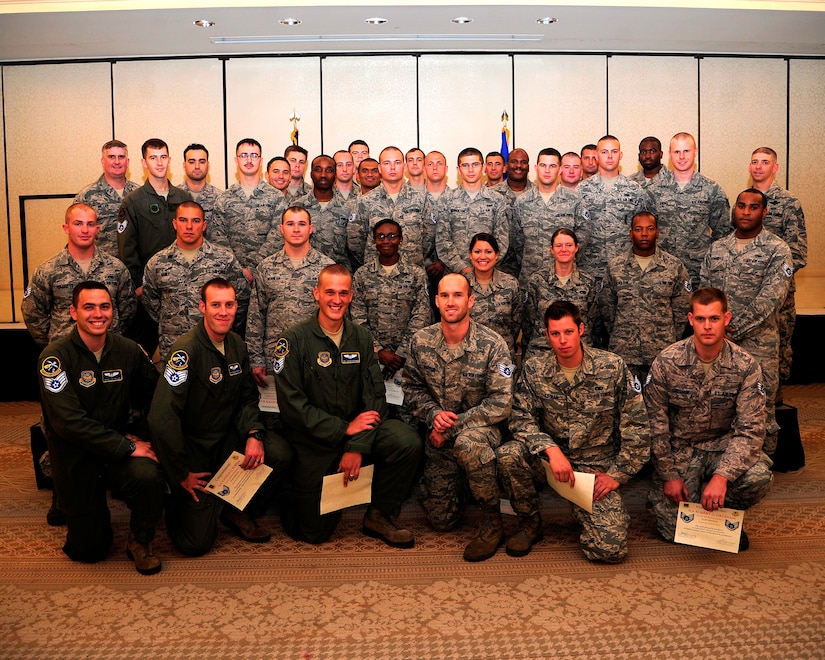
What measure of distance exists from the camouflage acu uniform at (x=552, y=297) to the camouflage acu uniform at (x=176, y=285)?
2039 millimetres

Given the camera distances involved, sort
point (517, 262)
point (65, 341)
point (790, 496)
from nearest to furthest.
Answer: point (65, 341)
point (790, 496)
point (517, 262)

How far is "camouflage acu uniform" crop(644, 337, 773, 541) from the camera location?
3.76 meters

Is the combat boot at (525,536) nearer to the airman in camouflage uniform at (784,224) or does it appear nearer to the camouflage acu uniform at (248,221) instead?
the camouflage acu uniform at (248,221)

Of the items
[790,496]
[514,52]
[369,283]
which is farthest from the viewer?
[514,52]

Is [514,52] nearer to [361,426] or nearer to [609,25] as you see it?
[609,25]

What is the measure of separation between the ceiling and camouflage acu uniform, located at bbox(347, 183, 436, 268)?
1.92 m

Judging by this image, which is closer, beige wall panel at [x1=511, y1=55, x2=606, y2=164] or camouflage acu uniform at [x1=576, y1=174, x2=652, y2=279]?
camouflage acu uniform at [x1=576, y1=174, x2=652, y2=279]

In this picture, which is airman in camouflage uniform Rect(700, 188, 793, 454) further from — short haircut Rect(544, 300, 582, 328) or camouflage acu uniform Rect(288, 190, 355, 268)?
camouflage acu uniform Rect(288, 190, 355, 268)

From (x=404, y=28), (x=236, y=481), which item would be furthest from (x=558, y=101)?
(x=236, y=481)

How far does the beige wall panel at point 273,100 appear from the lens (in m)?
8.80

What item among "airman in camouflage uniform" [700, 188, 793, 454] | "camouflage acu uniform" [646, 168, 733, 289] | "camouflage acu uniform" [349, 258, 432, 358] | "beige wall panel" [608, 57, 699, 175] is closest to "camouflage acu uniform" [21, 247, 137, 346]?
"camouflage acu uniform" [349, 258, 432, 358]

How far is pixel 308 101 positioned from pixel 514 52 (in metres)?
Answer: 2.37

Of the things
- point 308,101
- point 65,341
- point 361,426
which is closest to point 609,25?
point 308,101

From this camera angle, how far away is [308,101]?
888cm
